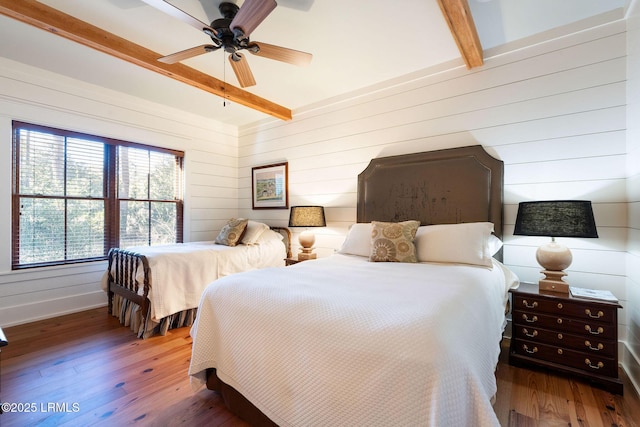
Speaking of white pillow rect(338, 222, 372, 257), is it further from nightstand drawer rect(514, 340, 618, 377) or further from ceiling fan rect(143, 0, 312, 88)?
ceiling fan rect(143, 0, 312, 88)

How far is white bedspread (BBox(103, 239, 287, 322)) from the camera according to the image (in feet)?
8.59

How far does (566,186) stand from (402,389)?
2.23 meters

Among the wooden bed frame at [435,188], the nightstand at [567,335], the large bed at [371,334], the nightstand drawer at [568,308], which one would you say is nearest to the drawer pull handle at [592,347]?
the nightstand at [567,335]

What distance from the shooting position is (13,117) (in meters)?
2.82

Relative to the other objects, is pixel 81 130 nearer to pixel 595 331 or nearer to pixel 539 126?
pixel 539 126

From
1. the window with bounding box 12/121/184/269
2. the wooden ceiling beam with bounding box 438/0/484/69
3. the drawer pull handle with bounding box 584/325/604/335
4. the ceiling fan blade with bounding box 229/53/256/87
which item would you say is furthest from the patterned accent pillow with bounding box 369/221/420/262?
the window with bounding box 12/121/184/269

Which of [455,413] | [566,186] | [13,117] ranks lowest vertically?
[455,413]

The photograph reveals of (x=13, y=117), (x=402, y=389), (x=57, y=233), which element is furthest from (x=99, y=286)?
(x=402, y=389)

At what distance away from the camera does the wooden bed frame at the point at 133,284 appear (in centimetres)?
259

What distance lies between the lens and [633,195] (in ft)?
6.21

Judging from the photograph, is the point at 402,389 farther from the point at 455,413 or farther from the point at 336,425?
the point at 336,425

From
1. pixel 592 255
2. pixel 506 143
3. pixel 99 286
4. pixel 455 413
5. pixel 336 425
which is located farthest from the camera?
pixel 99 286

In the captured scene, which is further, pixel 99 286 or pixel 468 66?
pixel 99 286

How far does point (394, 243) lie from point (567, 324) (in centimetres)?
125
